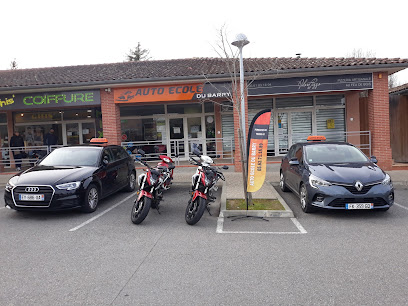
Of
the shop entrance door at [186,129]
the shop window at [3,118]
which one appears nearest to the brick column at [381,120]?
the shop entrance door at [186,129]

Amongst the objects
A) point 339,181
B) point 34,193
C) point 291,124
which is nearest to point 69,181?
point 34,193

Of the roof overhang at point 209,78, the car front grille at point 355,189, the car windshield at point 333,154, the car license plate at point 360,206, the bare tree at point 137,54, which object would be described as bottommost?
the car license plate at point 360,206

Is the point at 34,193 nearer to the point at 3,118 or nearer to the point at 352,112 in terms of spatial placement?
the point at 3,118

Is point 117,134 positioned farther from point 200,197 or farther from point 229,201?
point 200,197

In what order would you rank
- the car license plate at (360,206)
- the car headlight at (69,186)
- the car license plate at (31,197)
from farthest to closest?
the car headlight at (69,186)
the car license plate at (31,197)
the car license plate at (360,206)

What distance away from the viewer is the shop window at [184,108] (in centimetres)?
1600

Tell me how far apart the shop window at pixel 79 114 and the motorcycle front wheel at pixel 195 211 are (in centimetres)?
1191

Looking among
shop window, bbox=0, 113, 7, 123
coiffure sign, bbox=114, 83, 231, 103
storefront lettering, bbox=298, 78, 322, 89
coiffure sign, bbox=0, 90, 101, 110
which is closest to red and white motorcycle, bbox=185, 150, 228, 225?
coiffure sign, bbox=114, 83, 231, 103

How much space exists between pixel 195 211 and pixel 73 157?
3.69m

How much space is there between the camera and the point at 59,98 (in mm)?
13102

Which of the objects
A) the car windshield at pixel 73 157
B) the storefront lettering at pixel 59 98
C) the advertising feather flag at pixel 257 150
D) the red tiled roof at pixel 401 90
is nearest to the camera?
the advertising feather flag at pixel 257 150

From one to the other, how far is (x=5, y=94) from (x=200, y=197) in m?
11.0

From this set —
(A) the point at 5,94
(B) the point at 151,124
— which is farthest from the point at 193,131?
(A) the point at 5,94

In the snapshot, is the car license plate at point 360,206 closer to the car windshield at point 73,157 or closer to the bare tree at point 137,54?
the car windshield at point 73,157
